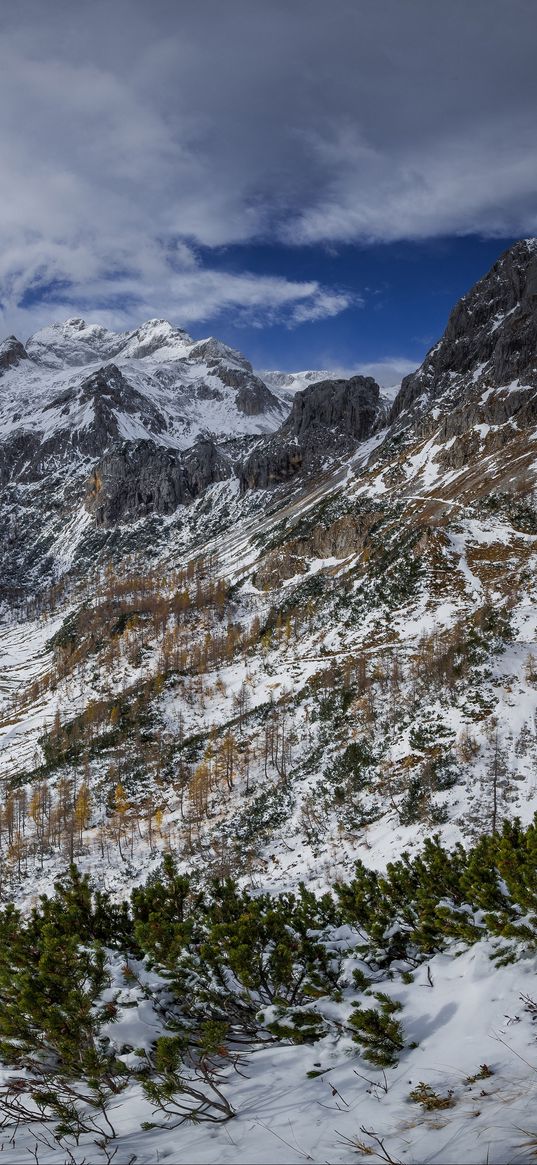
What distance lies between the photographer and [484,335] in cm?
16688

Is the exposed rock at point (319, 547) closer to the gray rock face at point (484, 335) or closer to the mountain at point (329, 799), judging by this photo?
the mountain at point (329, 799)

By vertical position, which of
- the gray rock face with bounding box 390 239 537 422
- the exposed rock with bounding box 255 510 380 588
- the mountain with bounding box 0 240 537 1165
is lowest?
the mountain with bounding box 0 240 537 1165

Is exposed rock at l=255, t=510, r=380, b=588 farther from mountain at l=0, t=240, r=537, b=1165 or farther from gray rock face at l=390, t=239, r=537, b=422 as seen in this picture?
gray rock face at l=390, t=239, r=537, b=422

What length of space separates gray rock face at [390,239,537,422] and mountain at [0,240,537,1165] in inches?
66.4

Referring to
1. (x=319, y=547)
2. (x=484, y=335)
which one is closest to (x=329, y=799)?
(x=319, y=547)

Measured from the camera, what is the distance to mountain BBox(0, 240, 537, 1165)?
6.16 m

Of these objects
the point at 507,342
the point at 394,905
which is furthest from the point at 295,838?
the point at 507,342

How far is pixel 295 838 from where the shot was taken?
40.2 metres

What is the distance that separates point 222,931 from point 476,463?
113 metres

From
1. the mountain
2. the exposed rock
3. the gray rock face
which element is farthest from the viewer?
the gray rock face

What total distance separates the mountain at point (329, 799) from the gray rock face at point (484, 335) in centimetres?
169

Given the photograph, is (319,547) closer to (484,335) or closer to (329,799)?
(329,799)

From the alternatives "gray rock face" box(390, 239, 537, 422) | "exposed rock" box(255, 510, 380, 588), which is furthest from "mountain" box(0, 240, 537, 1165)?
"gray rock face" box(390, 239, 537, 422)

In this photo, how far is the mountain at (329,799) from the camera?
6164 millimetres
